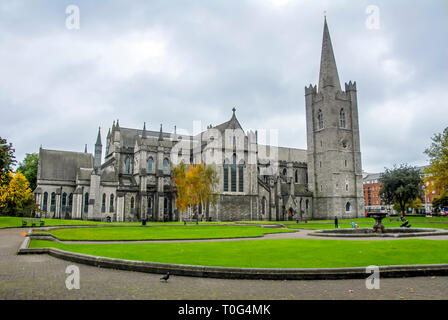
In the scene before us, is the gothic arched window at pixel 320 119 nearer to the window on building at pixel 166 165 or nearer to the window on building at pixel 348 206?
the window on building at pixel 348 206

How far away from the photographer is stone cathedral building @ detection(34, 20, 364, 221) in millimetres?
57062

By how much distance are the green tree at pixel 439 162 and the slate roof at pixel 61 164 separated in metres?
57.1

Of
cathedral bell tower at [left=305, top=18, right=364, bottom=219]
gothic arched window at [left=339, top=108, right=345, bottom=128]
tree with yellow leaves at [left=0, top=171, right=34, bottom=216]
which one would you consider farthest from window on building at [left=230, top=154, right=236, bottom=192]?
tree with yellow leaves at [left=0, top=171, right=34, bottom=216]

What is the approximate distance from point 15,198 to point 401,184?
67697 mm

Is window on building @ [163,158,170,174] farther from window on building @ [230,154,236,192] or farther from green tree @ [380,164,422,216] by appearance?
green tree @ [380,164,422,216]

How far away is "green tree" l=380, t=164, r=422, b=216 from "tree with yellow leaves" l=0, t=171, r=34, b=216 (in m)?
63.0

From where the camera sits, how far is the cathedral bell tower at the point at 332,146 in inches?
2719

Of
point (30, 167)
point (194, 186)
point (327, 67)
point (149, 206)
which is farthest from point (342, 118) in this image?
point (30, 167)

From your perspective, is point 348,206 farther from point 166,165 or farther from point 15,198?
point 15,198

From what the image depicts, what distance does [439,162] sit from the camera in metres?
48.2

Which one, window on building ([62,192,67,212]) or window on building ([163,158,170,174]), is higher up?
window on building ([163,158,170,174])

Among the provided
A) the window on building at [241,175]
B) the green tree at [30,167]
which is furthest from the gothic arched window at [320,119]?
the green tree at [30,167]
